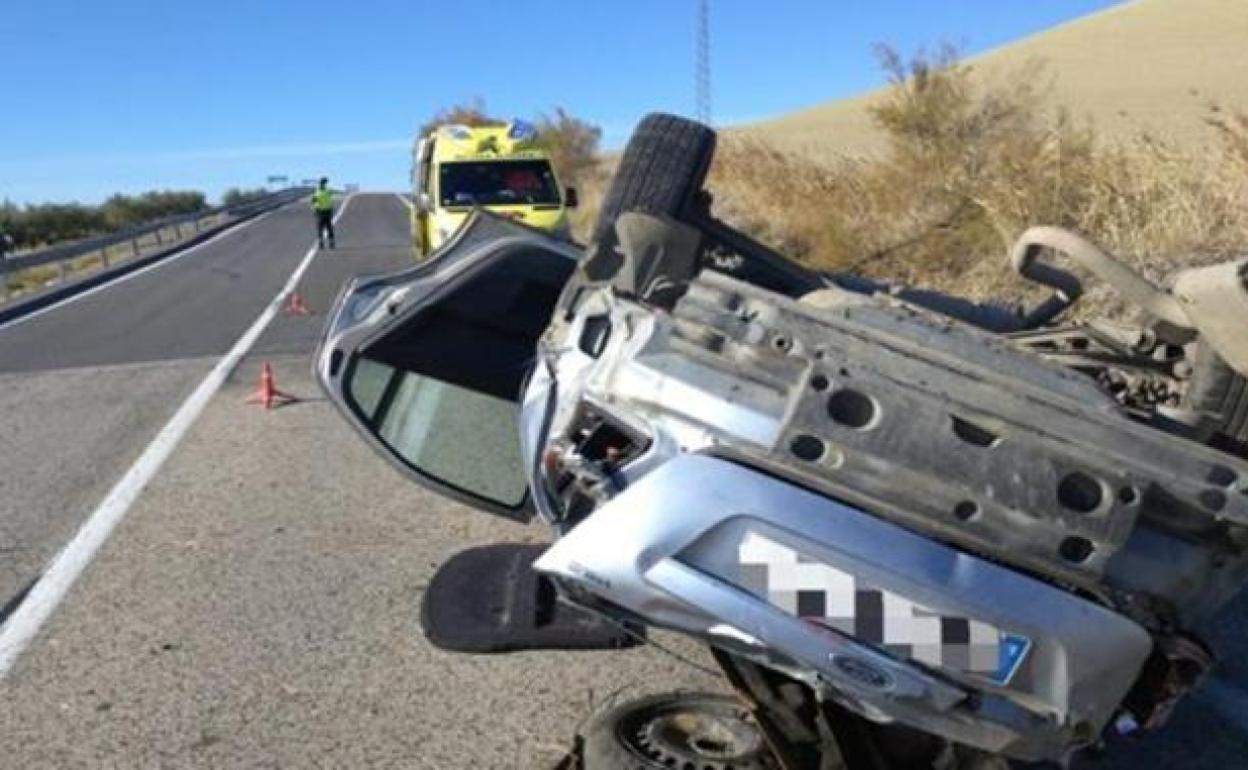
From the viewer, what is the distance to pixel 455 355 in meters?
4.79

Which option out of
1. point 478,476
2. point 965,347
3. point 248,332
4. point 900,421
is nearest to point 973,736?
point 900,421

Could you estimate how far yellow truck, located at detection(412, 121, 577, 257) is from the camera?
20467 millimetres

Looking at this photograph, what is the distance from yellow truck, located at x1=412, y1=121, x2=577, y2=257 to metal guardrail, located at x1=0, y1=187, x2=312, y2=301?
283 inches

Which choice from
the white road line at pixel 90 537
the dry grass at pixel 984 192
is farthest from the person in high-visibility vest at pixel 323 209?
the white road line at pixel 90 537

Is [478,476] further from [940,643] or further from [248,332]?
[248,332]

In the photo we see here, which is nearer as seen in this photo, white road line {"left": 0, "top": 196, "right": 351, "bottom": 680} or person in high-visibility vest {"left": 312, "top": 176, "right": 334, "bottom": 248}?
white road line {"left": 0, "top": 196, "right": 351, "bottom": 680}

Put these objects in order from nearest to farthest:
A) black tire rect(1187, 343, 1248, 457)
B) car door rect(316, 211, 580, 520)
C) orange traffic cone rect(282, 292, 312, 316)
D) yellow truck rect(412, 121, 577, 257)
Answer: black tire rect(1187, 343, 1248, 457), car door rect(316, 211, 580, 520), orange traffic cone rect(282, 292, 312, 316), yellow truck rect(412, 121, 577, 257)

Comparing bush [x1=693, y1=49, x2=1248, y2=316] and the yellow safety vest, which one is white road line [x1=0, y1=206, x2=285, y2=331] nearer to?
the yellow safety vest

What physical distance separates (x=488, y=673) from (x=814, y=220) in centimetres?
1295

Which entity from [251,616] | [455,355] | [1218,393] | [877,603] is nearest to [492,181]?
[251,616]

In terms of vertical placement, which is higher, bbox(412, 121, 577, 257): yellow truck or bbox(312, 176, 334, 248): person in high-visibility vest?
bbox(412, 121, 577, 257): yellow truck

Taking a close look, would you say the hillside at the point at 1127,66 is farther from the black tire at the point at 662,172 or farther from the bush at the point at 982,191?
the black tire at the point at 662,172

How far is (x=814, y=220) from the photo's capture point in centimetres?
1712

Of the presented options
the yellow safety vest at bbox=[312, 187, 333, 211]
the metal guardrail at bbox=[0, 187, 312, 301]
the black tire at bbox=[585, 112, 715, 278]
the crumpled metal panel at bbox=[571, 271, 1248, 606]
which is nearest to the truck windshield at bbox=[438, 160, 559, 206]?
the metal guardrail at bbox=[0, 187, 312, 301]
